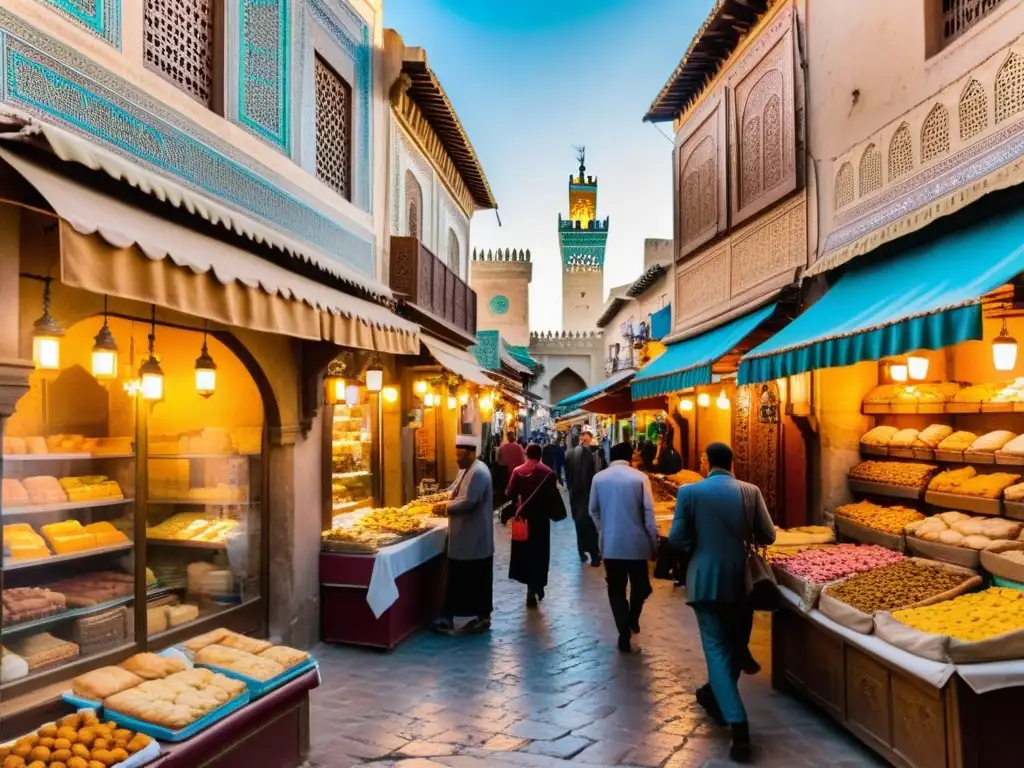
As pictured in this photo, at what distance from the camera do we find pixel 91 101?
4.59 metres

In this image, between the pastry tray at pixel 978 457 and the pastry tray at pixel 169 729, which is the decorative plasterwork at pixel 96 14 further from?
the pastry tray at pixel 978 457

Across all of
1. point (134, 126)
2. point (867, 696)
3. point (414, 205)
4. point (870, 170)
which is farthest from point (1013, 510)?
point (414, 205)

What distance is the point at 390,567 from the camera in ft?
22.7

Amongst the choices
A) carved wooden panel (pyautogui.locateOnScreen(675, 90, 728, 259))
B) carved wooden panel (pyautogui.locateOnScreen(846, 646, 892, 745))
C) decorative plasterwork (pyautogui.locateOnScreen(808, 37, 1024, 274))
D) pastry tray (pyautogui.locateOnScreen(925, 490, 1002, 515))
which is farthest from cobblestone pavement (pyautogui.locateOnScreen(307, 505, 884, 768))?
carved wooden panel (pyautogui.locateOnScreen(675, 90, 728, 259))

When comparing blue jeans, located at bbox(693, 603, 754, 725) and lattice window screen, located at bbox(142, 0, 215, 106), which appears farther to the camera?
lattice window screen, located at bbox(142, 0, 215, 106)

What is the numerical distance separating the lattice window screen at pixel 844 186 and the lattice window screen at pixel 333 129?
5.41 m

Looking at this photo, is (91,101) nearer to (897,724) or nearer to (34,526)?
(34,526)

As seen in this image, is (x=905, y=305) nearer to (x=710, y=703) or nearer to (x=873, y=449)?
(x=873, y=449)

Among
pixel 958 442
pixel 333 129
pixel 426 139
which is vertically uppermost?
pixel 426 139

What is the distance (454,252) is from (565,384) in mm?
29999

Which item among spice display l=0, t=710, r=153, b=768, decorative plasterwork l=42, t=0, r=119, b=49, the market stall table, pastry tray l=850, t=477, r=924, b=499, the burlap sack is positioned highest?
decorative plasterwork l=42, t=0, r=119, b=49

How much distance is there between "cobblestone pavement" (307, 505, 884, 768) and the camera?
4.60m

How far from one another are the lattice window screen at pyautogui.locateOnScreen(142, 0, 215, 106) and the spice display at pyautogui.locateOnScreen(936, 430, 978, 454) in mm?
6787

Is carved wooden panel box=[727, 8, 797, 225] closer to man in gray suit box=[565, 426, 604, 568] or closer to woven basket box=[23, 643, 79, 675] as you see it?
man in gray suit box=[565, 426, 604, 568]
